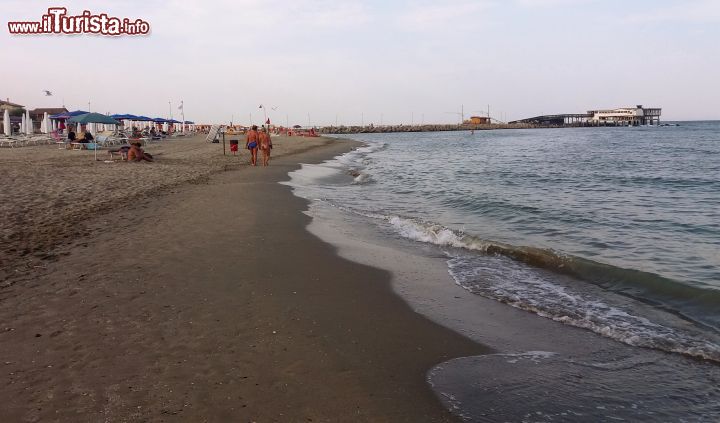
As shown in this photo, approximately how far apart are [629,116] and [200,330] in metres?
167

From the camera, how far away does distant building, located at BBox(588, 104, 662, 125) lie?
146125mm

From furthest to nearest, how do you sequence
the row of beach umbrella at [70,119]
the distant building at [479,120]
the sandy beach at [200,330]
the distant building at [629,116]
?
the distant building at [479,120], the distant building at [629,116], the row of beach umbrella at [70,119], the sandy beach at [200,330]

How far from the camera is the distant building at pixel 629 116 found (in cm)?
14612

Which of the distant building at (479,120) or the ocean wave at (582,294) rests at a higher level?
the distant building at (479,120)

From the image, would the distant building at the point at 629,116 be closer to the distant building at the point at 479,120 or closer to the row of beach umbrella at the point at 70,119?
the distant building at the point at 479,120

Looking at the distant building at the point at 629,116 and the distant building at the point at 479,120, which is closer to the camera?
the distant building at the point at 629,116

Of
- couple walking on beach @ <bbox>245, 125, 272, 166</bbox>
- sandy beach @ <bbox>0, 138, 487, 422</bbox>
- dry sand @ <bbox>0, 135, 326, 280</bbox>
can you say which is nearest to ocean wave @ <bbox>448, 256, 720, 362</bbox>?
sandy beach @ <bbox>0, 138, 487, 422</bbox>

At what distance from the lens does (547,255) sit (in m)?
8.06

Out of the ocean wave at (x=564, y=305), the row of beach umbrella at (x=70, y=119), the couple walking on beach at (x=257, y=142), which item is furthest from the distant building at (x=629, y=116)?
the ocean wave at (x=564, y=305)

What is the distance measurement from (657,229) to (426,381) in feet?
29.5

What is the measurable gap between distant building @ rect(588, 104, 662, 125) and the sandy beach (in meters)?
163

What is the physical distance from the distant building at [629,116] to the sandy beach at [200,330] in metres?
163

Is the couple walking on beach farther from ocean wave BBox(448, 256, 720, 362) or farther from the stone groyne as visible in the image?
the stone groyne

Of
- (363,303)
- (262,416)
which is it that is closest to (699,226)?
(363,303)
